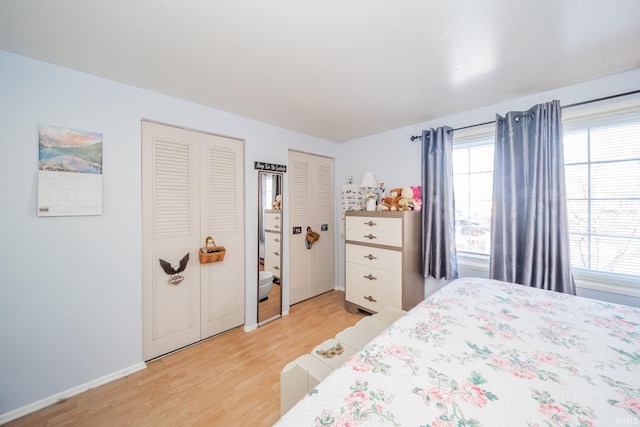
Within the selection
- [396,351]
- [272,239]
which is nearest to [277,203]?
[272,239]

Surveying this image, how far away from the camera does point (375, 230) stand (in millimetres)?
2742

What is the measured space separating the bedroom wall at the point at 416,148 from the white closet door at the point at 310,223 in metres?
0.25

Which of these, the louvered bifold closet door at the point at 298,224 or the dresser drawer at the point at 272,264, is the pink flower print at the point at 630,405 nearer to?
the dresser drawer at the point at 272,264

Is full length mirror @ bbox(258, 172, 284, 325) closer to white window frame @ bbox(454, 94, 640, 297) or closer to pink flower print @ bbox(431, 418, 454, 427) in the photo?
pink flower print @ bbox(431, 418, 454, 427)

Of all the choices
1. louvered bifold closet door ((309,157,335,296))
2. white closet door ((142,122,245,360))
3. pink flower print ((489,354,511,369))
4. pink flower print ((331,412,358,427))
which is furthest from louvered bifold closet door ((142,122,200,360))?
pink flower print ((489,354,511,369))

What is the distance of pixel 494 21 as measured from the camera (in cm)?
126

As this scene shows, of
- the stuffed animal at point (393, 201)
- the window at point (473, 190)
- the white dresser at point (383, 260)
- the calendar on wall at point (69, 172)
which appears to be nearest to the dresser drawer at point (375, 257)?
the white dresser at point (383, 260)

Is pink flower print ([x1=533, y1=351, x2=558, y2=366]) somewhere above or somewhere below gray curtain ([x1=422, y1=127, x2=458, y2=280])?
below

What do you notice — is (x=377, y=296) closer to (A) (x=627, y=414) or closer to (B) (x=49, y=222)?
(A) (x=627, y=414)

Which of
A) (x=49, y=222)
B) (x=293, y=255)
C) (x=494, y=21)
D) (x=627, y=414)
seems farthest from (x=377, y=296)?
(x=49, y=222)

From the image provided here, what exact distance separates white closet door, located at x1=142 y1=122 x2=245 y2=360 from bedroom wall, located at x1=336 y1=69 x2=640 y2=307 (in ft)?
5.60

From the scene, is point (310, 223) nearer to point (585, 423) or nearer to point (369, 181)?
point (369, 181)

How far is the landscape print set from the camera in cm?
159

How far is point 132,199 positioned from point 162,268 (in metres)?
0.66
